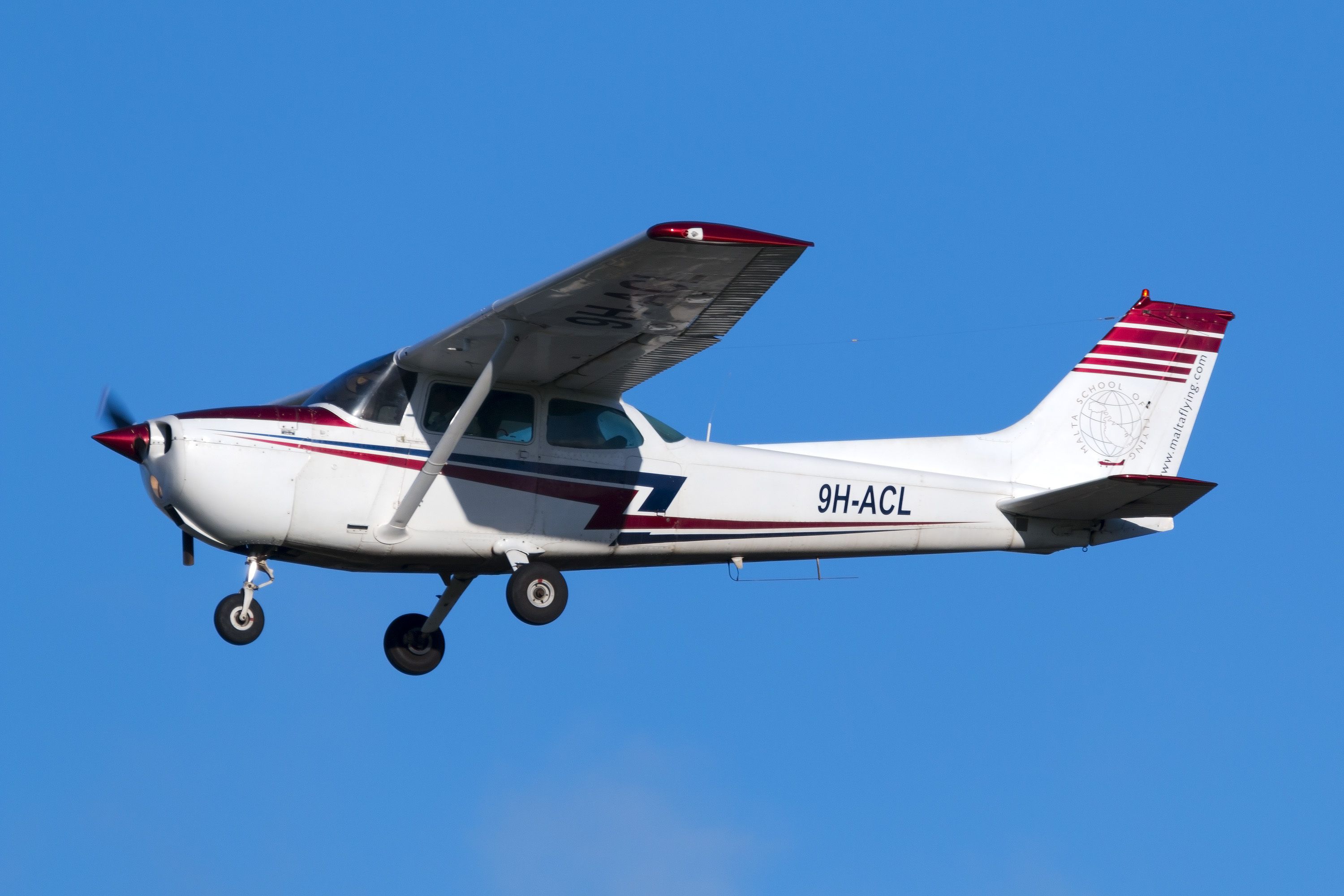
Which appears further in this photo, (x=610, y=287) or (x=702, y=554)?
(x=702, y=554)

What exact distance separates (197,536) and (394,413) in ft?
5.59

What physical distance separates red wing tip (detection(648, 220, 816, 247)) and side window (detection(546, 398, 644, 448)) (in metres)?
3.15

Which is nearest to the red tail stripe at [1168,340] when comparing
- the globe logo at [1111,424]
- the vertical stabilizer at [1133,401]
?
the vertical stabilizer at [1133,401]

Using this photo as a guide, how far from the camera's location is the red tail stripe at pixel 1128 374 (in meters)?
Answer: 16.1

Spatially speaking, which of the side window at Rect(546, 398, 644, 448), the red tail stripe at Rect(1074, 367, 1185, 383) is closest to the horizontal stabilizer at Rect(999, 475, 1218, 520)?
the red tail stripe at Rect(1074, 367, 1185, 383)

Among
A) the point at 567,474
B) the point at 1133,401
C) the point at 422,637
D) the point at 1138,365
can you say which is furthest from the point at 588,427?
the point at 1138,365

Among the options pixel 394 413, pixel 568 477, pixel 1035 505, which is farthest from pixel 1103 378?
pixel 394 413

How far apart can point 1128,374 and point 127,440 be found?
29.9 feet

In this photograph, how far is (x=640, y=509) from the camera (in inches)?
540

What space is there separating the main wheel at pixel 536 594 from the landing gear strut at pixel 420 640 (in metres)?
1.42

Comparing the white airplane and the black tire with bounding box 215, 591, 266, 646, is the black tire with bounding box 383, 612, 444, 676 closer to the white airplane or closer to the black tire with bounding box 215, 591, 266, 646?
the white airplane

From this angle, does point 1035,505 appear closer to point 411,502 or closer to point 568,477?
point 568,477

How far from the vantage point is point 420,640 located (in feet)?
47.9

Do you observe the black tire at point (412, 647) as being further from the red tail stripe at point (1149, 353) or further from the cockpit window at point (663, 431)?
the red tail stripe at point (1149, 353)
